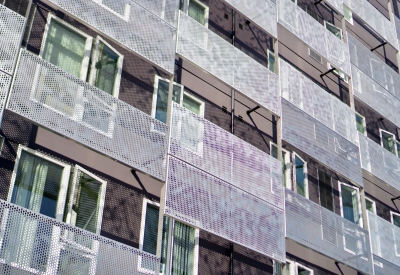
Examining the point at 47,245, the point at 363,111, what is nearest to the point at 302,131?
the point at 363,111

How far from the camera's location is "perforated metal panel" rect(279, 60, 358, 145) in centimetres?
1636

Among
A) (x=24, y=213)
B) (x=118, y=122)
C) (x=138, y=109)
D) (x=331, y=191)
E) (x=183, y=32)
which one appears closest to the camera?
(x=24, y=213)

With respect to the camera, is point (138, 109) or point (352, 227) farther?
point (352, 227)

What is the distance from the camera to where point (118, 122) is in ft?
A: 39.1

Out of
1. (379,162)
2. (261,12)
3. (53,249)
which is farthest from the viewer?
(379,162)

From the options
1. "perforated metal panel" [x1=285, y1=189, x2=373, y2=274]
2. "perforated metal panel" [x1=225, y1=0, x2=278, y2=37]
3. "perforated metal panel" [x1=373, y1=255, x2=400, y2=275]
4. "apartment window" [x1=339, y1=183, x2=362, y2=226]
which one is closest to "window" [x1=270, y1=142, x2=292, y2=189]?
"perforated metal panel" [x1=285, y1=189, x2=373, y2=274]

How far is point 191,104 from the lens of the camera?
14.6 m

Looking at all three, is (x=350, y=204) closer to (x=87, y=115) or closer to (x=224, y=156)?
(x=224, y=156)

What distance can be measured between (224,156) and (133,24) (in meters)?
3.33

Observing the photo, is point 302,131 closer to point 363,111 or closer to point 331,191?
point 331,191

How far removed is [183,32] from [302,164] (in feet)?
15.8

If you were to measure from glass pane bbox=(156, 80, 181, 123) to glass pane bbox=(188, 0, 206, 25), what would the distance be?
8.14 feet

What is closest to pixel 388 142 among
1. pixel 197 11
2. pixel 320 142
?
pixel 320 142

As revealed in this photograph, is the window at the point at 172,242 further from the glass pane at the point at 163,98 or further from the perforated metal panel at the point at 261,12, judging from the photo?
the perforated metal panel at the point at 261,12
